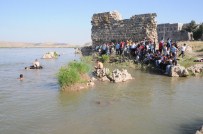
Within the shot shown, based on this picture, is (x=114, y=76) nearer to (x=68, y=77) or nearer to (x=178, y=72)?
(x=68, y=77)

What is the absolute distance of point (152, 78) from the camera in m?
15.9

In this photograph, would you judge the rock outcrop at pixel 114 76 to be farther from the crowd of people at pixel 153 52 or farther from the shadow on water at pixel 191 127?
the shadow on water at pixel 191 127

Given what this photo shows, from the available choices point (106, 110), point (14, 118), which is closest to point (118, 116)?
point (106, 110)

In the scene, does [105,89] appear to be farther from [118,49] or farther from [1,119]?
[118,49]

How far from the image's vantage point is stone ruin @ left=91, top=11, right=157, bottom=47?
84.6 feet

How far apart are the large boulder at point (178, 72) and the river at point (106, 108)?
3.85 feet

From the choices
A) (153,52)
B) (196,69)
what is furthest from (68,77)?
(153,52)

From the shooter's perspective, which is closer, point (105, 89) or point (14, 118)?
point (14, 118)

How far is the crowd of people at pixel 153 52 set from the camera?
17500mm

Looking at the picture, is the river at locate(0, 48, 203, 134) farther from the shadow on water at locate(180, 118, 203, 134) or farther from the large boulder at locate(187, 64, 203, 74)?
the large boulder at locate(187, 64, 203, 74)

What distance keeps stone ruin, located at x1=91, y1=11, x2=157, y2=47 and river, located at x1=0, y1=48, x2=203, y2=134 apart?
11639 millimetres

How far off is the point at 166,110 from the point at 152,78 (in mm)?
6417

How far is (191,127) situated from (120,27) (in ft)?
69.4

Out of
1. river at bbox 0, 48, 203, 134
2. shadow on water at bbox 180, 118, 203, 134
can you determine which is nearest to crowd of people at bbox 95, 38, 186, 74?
river at bbox 0, 48, 203, 134
